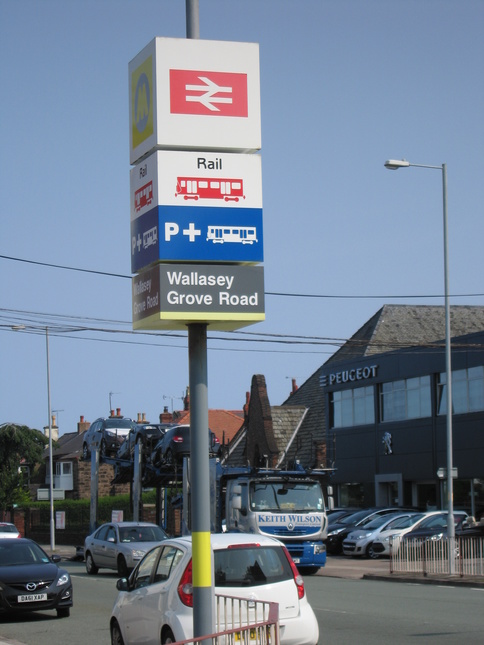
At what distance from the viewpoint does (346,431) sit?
48469 mm

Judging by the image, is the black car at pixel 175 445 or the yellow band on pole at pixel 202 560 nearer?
the yellow band on pole at pixel 202 560

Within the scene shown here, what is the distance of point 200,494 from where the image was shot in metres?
7.89

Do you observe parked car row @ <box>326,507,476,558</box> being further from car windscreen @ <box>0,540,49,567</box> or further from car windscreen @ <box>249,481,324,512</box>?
car windscreen @ <box>0,540,49,567</box>

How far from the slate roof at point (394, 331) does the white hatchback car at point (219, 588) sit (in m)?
34.9

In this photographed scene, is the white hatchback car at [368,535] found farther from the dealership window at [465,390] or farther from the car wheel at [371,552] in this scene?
the dealership window at [465,390]

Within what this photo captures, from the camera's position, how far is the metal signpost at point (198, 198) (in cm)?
812

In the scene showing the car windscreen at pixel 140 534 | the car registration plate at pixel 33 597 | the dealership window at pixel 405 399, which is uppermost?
the dealership window at pixel 405 399

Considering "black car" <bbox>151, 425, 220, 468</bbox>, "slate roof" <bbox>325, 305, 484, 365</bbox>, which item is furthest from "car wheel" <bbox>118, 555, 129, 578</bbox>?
"slate roof" <bbox>325, 305, 484, 365</bbox>

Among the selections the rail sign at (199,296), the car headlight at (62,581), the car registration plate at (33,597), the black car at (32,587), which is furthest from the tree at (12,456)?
the rail sign at (199,296)

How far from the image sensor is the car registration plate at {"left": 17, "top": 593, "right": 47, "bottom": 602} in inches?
703

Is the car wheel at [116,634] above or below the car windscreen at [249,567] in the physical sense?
below

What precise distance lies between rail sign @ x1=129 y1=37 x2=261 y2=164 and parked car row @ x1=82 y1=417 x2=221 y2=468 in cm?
2149

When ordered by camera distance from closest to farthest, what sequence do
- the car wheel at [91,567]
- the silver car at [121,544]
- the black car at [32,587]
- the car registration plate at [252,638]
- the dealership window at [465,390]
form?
1. the car registration plate at [252,638]
2. the black car at [32,587]
3. the silver car at [121,544]
4. the car wheel at [91,567]
5. the dealership window at [465,390]

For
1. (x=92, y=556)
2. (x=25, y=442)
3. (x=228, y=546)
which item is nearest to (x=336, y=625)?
(x=228, y=546)
